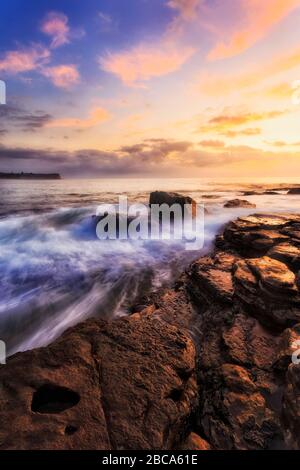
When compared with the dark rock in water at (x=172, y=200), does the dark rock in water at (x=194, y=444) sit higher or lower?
lower

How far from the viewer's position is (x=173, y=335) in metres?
3.83

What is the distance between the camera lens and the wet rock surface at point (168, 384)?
8.29ft

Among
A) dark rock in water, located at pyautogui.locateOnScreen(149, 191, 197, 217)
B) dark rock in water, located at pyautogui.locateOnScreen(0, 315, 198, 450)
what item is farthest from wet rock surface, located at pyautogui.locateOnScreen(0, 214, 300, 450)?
dark rock in water, located at pyautogui.locateOnScreen(149, 191, 197, 217)

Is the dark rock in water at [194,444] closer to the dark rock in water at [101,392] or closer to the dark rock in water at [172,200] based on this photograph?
the dark rock in water at [101,392]

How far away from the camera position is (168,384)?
3053 mm

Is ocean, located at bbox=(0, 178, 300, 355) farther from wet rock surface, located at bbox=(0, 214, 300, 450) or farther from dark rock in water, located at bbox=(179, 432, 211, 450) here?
dark rock in water, located at bbox=(179, 432, 211, 450)

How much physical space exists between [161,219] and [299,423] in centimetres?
1397

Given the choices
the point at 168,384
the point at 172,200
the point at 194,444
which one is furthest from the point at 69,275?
the point at 172,200

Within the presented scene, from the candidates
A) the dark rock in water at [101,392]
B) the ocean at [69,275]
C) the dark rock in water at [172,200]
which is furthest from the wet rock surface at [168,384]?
the dark rock in water at [172,200]

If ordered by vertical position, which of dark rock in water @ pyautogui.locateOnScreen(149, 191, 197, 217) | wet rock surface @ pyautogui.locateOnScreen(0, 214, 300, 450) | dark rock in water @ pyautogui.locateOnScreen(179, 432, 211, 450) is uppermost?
dark rock in water @ pyautogui.locateOnScreen(149, 191, 197, 217)

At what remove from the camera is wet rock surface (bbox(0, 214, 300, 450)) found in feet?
8.29

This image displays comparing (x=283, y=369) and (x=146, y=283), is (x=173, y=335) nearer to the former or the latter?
(x=283, y=369)

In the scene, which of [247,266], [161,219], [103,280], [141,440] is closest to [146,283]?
[103,280]

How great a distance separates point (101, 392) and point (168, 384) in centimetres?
78
